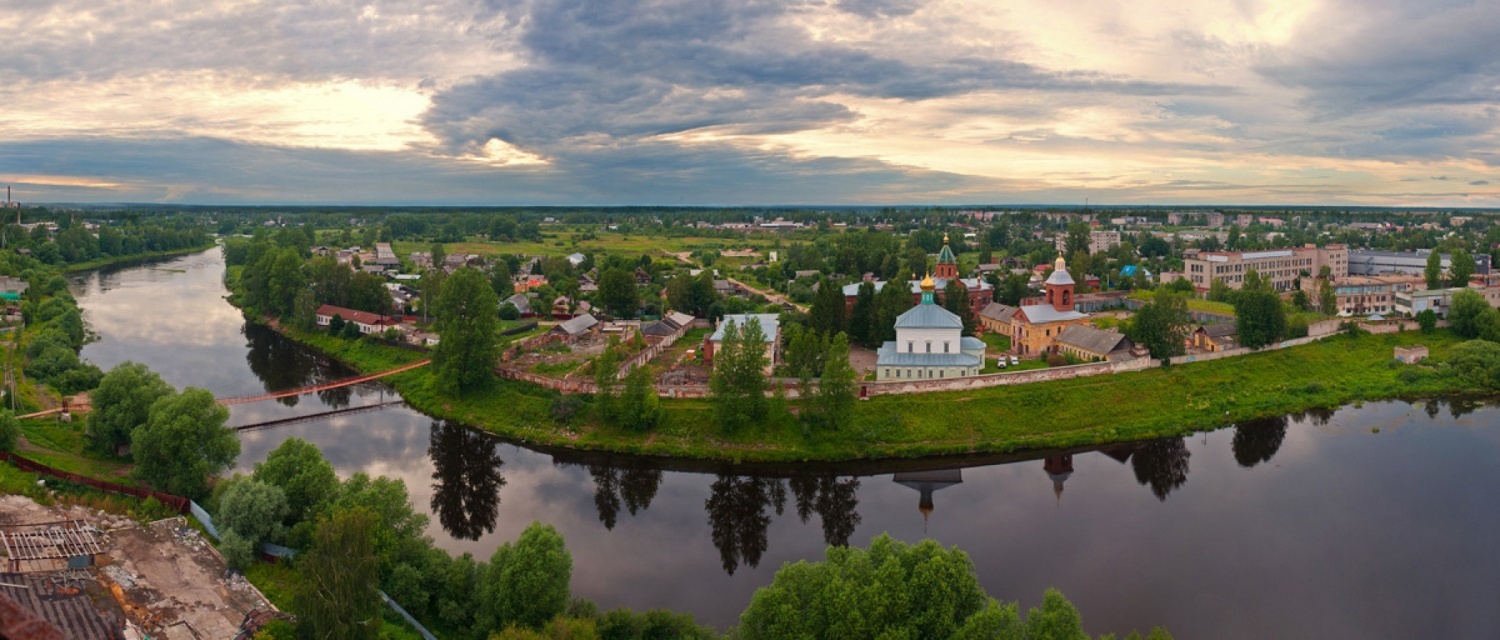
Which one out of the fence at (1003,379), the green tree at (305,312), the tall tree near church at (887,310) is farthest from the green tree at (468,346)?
the green tree at (305,312)

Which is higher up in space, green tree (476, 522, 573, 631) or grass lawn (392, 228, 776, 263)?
grass lawn (392, 228, 776, 263)

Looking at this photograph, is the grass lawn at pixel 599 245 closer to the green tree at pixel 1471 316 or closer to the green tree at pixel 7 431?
the green tree at pixel 7 431

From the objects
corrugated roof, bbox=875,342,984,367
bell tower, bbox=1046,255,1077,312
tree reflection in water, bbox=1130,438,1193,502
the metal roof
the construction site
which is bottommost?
tree reflection in water, bbox=1130,438,1193,502

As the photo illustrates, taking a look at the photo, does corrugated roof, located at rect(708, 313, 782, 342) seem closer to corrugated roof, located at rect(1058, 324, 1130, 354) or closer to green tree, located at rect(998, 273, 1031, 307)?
corrugated roof, located at rect(1058, 324, 1130, 354)

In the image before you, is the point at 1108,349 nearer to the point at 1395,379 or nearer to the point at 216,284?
the point at 1395,379

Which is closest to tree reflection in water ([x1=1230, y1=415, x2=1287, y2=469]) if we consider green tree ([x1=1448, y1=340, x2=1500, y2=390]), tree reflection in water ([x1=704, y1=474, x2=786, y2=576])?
green tree ([x1=1448, y1=340, x2=1500, y2=390])

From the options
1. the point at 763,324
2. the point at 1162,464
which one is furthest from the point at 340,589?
the point at 763,324

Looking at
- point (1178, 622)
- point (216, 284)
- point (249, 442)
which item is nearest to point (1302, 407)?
point (1178, 622)

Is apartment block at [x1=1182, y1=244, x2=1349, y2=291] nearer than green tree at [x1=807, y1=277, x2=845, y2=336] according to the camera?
No
